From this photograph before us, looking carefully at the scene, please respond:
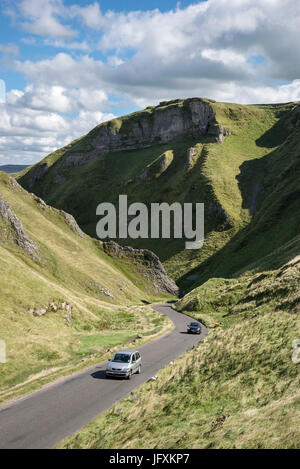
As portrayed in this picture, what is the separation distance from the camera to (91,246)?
9612 cm

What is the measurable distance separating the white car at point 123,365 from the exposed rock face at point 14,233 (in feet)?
124

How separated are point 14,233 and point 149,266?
49.4 meters

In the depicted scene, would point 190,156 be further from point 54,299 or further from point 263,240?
point 54,299

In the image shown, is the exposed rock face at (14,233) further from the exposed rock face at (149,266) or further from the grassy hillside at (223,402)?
the exposed rock face at (149,266)

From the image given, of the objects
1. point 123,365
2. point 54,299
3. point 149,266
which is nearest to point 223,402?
point 123,365

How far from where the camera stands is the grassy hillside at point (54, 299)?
27.8m

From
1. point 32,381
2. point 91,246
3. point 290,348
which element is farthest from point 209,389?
point 91,246

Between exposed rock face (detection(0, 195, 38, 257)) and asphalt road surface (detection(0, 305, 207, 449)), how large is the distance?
3563cm

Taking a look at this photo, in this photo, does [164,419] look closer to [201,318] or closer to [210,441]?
[210,441]

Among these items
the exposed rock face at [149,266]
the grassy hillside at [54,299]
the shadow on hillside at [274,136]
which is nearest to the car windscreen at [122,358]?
the grassy hillside at [54,299]

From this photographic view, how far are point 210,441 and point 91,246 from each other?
279 ft

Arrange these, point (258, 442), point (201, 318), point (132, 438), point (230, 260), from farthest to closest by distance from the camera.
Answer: point (230, 260), point (201, 318), point (132, 438), point (258, 442)

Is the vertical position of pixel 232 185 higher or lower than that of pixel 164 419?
higher

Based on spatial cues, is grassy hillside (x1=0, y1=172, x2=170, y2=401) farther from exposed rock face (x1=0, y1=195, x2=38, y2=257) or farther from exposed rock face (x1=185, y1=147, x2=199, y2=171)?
exposed rock face (x1=185, y1=147, x2=199, y2=171)
